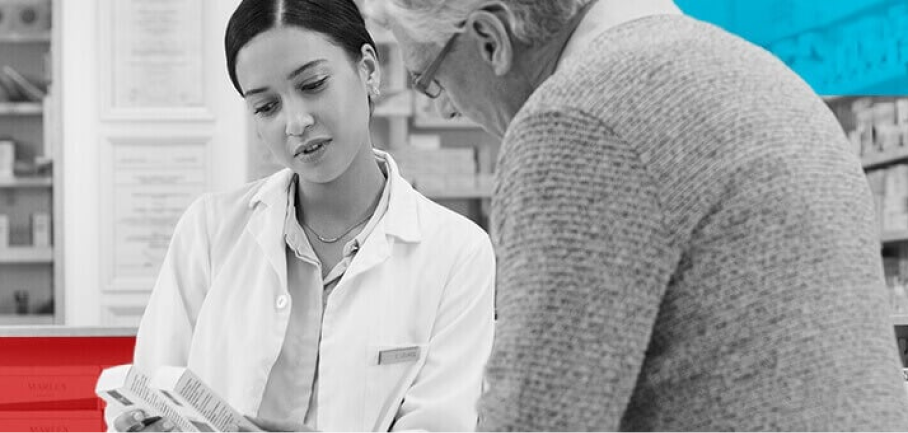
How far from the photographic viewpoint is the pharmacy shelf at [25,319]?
6.27 m

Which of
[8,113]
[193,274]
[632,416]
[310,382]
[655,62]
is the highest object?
[655,62]

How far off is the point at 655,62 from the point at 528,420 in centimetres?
28

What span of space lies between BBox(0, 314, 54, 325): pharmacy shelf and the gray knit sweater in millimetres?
5844

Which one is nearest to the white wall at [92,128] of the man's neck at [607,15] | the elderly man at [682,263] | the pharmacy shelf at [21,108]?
the pharmacy shelf at [21,108]

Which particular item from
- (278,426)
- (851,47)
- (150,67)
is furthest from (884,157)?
(278,426)

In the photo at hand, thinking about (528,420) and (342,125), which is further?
(342,125)

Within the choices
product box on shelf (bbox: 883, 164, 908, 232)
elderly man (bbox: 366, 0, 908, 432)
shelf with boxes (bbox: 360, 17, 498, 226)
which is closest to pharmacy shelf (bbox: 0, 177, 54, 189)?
shelf with boxes (bbox: 360, 17, 498, 226)

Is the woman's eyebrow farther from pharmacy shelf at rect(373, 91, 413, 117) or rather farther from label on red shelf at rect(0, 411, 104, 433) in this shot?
pharmacy shelf at rect(373, 91, 413, 117)

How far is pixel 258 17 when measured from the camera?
175 cm

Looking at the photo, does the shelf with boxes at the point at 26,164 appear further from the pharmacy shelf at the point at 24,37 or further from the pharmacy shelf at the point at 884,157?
the pharmacy shelf at the point at 884,157

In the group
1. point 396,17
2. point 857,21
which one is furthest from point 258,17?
point 857,21

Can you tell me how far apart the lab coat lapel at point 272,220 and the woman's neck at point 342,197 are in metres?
0.04

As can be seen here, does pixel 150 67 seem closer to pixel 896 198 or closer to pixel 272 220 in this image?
pixel 896 198

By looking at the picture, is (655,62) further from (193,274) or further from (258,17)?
(193,274)
